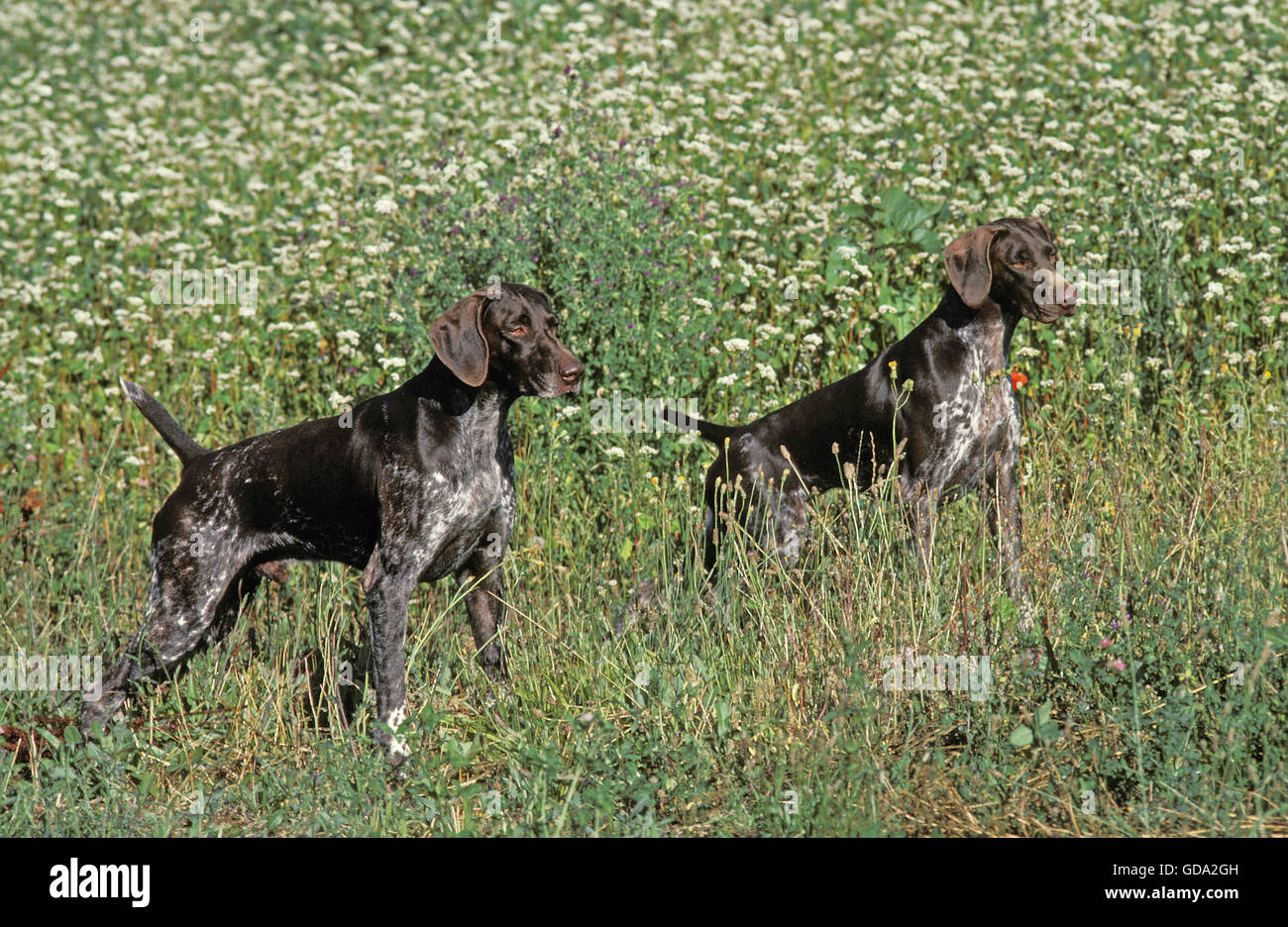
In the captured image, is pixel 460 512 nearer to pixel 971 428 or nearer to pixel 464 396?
pixel 464 396

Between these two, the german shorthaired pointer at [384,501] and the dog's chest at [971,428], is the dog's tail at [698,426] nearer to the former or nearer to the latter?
the dog's chest at [971,428]

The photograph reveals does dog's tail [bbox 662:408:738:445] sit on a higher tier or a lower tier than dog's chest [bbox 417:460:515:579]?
higher

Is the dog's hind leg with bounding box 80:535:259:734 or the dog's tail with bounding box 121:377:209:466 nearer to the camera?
the dog's hind leg with bounding box 80:535:259:734

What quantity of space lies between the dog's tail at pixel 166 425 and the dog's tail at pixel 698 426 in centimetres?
199

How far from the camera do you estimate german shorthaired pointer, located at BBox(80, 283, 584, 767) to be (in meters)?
5.27

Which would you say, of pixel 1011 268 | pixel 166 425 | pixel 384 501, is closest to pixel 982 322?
pixel 1011 268

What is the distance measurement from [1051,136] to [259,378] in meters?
4.63

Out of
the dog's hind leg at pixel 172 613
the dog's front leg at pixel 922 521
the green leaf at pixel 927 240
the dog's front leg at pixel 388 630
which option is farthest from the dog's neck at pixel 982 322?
the dog's hind leg at pixel 172 613

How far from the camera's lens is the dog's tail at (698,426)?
21.3ft

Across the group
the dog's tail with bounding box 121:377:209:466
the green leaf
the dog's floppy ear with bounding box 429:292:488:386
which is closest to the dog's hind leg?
the dog's tail with bounding box 121:377:209:466

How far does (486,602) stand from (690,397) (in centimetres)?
197

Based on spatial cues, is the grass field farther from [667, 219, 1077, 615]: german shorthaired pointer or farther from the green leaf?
[667, 219, 1077, 615]: german shorthaired pointer

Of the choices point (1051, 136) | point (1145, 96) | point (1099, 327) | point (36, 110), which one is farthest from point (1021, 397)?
point (36, 110)

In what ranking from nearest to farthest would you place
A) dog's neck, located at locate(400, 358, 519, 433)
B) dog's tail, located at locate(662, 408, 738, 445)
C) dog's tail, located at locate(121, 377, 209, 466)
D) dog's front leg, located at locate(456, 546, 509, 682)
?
dog's neck, located at locate(400, 358, 519, 433) → dog's front leg, located at locate(456, 546, 509, 682) → dog's tail, located at locate(121, 377, 209, 466) → dog's tail, located at locate(662, 408, 738, 445)
